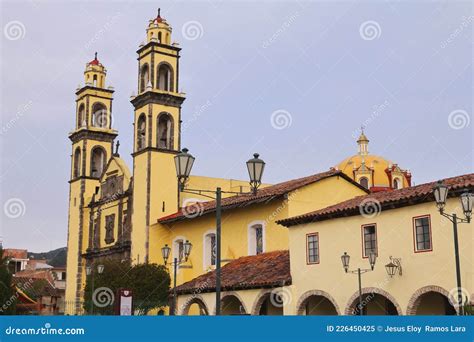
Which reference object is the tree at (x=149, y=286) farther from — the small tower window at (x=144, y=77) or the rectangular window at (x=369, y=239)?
the rectangular window at (x=369, y=239)


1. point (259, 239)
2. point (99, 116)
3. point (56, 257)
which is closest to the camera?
point (259, 239)

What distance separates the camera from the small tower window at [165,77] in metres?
45.6

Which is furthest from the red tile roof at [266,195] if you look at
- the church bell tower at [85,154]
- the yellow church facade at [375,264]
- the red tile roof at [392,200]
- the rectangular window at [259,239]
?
the church bell tower at [85,154]

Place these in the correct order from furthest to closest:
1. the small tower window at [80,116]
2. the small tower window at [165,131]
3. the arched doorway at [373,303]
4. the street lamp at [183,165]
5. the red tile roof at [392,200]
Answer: the small tower window at [80,116]
the small tower window at [165,131]
the arched doorway at [373,303]
the red tile roof at [392,200]
the street lamp at [183,165]

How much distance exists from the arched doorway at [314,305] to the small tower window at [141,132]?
70.0ft

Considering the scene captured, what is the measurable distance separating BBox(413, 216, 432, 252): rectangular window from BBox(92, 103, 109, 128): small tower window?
37.3 metres

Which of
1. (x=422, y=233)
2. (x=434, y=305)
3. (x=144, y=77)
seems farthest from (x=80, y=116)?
(x=422, y=233)

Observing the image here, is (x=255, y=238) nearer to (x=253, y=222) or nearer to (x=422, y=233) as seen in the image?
(x=253, y=222)

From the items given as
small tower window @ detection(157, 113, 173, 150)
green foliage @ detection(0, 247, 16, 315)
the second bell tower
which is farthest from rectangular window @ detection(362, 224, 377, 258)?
small tower window @ detection(157, 113, 173, 150)

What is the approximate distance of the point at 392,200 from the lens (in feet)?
72.0

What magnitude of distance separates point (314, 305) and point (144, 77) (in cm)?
2419
